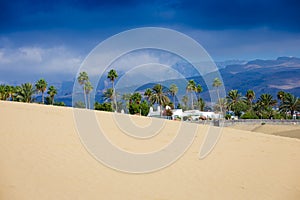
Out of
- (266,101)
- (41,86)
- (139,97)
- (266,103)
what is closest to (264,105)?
(266,103)

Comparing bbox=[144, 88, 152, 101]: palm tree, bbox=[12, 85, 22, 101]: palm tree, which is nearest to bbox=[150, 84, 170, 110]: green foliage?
bbox=[144, 88, 152, 101]: palm tree

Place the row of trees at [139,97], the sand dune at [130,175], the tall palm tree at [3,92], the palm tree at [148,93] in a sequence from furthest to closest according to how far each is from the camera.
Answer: the palm tree at [148,93] → the tall palm tree at [3,92] → the row of trees at [139,97] → the sand dune at [130,175]

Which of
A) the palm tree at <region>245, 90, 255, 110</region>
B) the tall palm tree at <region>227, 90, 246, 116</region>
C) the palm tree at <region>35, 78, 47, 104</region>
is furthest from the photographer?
the tall palm tree at <region>227, 90, 246, 116</region>

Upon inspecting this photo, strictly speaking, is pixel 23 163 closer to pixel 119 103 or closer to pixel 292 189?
pixel 292 189

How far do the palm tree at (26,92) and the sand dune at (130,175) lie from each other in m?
65.4

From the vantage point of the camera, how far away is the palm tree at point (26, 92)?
74.2m

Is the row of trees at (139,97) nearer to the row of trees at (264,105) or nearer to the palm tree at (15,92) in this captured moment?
the row of trees at (264,105)

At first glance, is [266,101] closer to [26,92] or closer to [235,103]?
[235,103]

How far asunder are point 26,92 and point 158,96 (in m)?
34.0

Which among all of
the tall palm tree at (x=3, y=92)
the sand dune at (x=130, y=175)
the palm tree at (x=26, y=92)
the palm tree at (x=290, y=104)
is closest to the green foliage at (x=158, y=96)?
the palm tree at (x=26, y=92)

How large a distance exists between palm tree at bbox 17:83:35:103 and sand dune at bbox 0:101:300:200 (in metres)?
65.4

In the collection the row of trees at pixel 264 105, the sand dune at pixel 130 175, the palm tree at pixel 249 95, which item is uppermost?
the palm tree at pixel 249 95

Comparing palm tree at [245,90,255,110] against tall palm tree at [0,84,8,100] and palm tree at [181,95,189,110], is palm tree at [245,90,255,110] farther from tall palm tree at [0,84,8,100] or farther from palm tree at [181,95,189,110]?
tall palm tree at [0,84,8,100]

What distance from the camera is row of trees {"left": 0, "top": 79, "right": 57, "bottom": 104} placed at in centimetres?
7425
